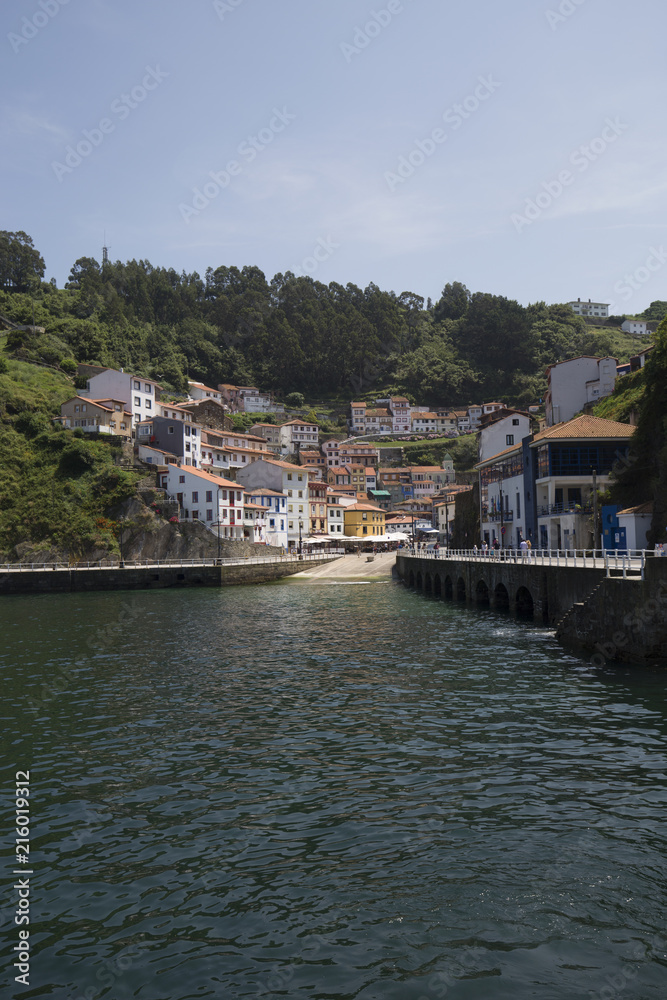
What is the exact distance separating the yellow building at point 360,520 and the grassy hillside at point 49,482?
156 feet

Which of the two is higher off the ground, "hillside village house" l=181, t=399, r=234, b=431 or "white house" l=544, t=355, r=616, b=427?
"hillside village house" l=181, t=399, r=234, b=431

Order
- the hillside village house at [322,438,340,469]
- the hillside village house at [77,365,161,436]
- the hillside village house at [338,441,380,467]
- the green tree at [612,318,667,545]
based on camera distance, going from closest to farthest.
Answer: the green tree at [612,318,667,545], the hillside village house at [77,365,161,436], the hillside village house at [322,438,340,469], the hillside village house at [338,441,380,467]

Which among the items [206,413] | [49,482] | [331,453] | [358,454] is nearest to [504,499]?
[49,482]

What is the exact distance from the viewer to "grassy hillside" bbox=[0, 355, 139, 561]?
88875mm

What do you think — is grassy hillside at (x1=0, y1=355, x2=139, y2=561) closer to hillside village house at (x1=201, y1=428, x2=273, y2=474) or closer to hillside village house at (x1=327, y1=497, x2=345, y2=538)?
hillside village house at (x1=201, y1=428, x2=273, y2=474)

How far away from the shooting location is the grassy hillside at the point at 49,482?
8888cm

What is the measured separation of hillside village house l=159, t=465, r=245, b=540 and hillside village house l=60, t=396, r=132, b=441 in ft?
38.1

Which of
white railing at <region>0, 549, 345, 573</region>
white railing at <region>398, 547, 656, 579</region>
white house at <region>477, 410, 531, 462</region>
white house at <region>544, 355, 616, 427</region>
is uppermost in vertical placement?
white house at <region>544, 355, 616, 427</region>

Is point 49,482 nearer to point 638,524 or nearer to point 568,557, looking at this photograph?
point 568,557

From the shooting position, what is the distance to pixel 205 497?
96250mm

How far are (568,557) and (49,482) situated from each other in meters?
73.0

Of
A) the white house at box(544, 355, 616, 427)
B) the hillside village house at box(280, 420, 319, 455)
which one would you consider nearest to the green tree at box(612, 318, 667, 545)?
the white house at box(544, 355, 616, 427)

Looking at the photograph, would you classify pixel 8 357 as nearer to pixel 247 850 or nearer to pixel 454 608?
pixel 454 608

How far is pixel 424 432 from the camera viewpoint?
194 metres
